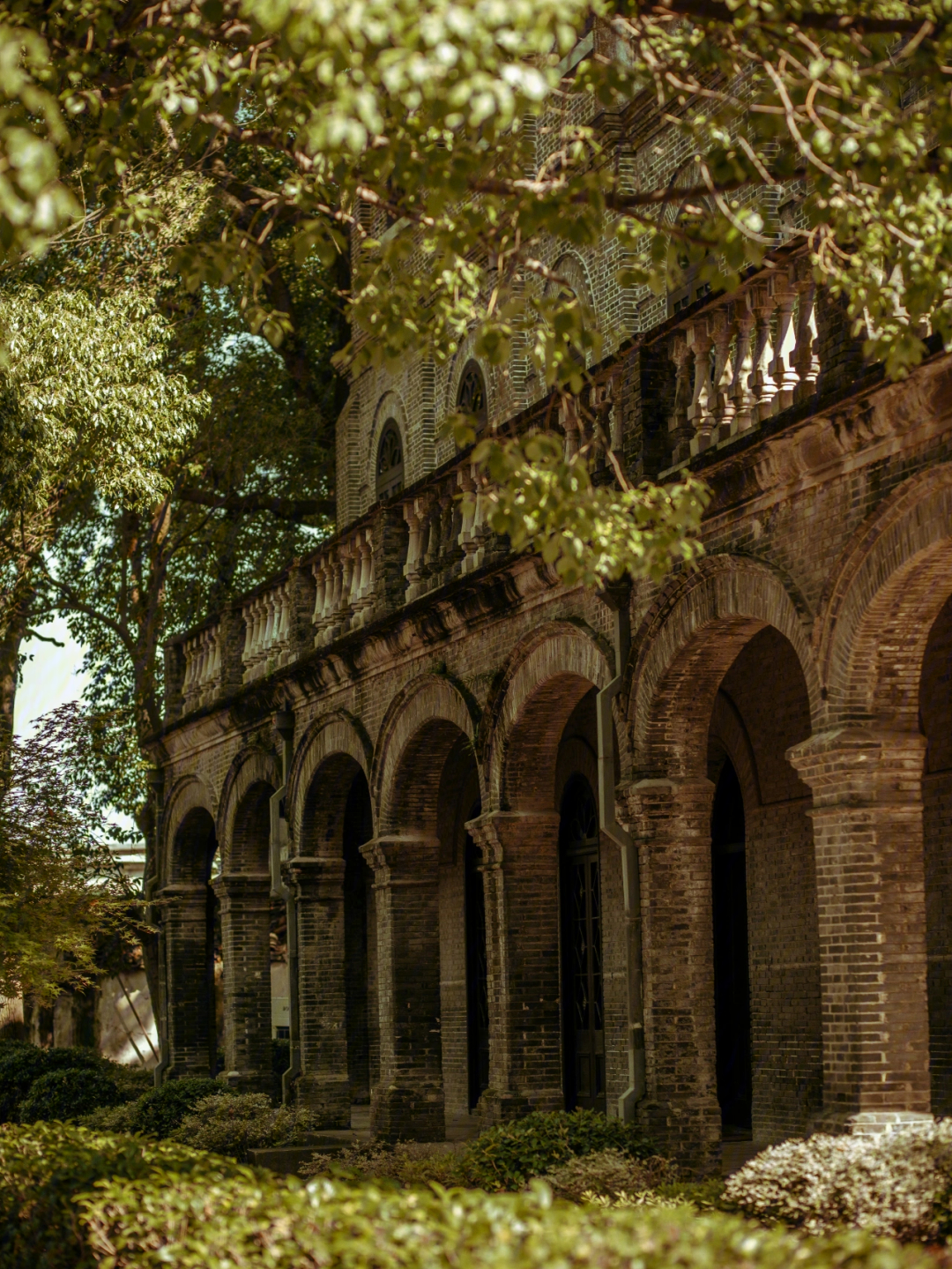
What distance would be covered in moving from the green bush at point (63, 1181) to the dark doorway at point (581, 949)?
8.23 meters

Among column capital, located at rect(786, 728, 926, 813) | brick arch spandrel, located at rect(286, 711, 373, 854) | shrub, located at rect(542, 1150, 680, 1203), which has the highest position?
brick arch spandrel, located at rect(286, 711, 373, 854)

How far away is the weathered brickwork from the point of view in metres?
10.7

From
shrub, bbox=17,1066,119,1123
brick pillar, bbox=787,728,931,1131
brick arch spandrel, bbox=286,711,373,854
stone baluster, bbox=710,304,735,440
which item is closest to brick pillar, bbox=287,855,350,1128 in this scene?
brick arch spandrel, bbox=286,711,373,854

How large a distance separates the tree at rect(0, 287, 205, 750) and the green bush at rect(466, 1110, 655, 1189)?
9722mm

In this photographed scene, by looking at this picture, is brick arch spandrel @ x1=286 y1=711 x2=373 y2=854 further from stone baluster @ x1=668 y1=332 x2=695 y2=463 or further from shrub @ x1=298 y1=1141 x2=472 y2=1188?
stone baluster @ x1=668 y1=332 x2=695 y2=463

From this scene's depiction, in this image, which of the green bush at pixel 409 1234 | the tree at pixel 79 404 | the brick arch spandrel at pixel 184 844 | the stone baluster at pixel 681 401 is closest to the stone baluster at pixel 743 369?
the stone baluster at pixel 681 401

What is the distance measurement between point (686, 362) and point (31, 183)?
6.54 metres

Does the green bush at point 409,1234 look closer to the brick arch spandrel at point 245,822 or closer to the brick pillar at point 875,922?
the brick pillar at point 875,922

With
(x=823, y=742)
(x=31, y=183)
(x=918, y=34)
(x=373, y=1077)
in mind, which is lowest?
(x=373, y=1077)

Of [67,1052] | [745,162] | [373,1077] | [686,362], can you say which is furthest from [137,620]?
[745,162]

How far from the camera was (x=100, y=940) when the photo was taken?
3194cm

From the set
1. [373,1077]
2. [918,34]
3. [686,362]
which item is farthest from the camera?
[373,1077]

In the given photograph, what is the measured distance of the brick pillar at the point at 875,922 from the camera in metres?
10.6

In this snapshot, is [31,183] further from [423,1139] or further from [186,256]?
[423,1139]
